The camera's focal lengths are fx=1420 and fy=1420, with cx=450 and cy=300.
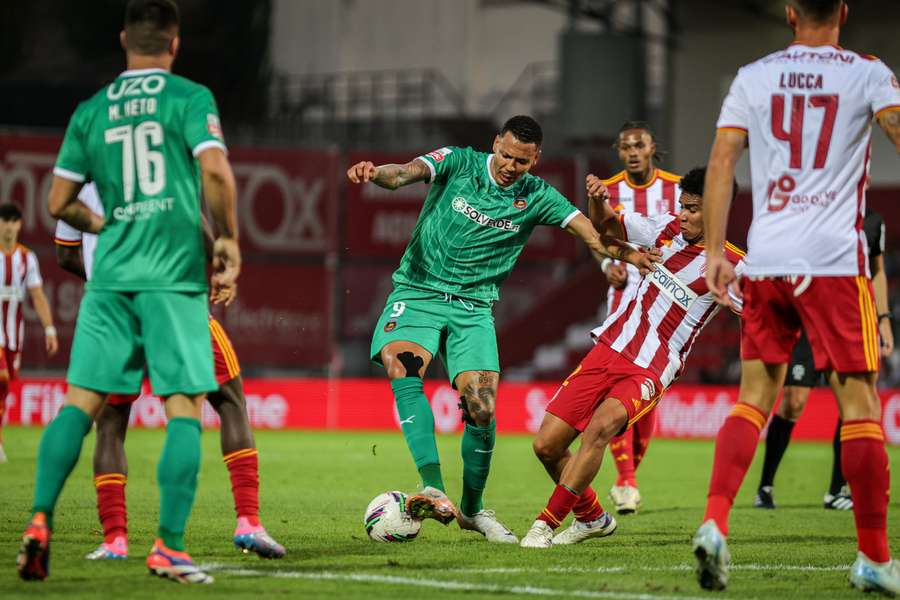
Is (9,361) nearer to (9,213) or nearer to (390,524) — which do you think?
(9,213)

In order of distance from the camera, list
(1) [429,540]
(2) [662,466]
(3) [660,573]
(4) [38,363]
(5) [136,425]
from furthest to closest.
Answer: (4) [38,363] → (5) [136,425] → (2) [662,466] → (1) [429,540] → (3) [660,573]

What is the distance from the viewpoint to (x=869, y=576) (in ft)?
18.9

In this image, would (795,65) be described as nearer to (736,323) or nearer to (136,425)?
(136,425)

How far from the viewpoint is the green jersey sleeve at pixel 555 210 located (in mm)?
7922

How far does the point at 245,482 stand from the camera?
6.66 meters

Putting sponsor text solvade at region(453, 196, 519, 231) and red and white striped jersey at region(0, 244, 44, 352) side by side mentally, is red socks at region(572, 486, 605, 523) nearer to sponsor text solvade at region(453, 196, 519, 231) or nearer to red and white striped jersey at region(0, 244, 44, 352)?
sponsor text solvade at region(453, 196, 519, 231)

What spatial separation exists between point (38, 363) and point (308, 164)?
5357 mm

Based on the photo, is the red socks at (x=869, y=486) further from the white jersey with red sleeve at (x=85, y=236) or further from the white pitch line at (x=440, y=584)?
the white jersey with red sleeve at (x=85, y=236)

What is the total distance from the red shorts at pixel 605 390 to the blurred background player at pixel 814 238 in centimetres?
201

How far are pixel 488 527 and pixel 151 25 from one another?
3.35m

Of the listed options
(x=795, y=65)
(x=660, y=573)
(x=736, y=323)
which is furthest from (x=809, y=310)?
(x=736, y=323)

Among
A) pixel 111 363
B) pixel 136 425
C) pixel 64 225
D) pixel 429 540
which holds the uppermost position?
pixel 64 225

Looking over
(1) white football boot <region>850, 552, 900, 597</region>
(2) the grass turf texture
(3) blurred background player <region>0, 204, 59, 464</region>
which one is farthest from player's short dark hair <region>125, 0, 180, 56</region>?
(3) blurred background player <region>0, 204, 59, 464</region>

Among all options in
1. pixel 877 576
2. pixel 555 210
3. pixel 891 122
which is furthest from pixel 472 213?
pixel 877 576
